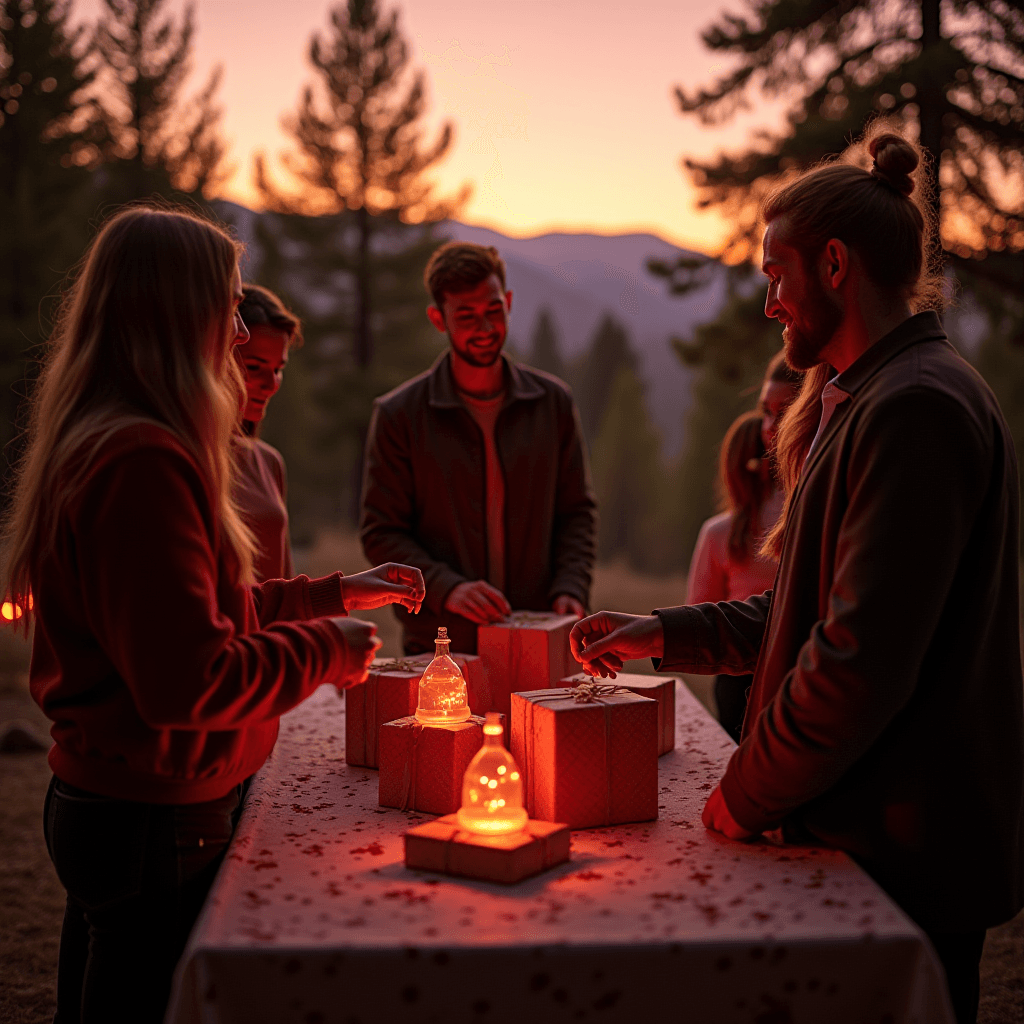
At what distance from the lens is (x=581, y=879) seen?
63.1 inches

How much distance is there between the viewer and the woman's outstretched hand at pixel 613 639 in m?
2.04

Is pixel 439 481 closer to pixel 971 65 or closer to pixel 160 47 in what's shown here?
pixel 971 65

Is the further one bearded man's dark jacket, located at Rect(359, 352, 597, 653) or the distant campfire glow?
bearded man's dark jacket, located at Rect(359, 352, 597, 653)

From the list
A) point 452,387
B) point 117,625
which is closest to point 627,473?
point 452,387

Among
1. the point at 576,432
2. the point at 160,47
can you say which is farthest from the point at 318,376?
the point at 576,432

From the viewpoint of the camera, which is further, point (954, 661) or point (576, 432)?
point (576, 432)

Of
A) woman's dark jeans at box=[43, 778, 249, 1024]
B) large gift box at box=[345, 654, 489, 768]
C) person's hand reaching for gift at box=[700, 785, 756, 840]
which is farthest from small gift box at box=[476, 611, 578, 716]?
woman's dark jeans at box=[43, 778, 249, 1024]

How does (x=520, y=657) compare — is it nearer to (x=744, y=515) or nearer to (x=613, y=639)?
(x=613, y=639)

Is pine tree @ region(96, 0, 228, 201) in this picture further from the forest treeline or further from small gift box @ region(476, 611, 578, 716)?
small gift box @ region(476, 611, 578, 716)

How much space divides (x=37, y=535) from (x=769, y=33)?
8.16 metres

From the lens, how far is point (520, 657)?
7.89 feet

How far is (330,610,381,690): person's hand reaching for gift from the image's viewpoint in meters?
1.67

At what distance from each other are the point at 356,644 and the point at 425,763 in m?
0.41

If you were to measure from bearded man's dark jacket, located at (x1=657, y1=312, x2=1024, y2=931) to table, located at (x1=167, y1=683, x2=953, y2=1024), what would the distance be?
12 cm
